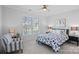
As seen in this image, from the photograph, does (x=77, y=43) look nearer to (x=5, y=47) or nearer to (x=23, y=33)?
(x=23, y=33)

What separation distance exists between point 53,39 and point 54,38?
90 millimetres

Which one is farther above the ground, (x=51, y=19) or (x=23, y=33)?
(x=51, y=19)

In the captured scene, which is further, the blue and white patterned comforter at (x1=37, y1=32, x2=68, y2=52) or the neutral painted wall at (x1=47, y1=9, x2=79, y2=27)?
the neutral painted wall at (x1=47, y1=9, x2=79, y2=27)

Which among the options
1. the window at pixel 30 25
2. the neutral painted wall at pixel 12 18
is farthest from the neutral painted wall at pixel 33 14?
the window at pixel 30 25

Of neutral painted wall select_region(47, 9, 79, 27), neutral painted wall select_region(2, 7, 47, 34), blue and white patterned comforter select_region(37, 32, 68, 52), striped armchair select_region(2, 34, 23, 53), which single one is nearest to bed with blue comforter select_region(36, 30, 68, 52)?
blue and white patterned comforter select_region(37, 32, 68, 52)

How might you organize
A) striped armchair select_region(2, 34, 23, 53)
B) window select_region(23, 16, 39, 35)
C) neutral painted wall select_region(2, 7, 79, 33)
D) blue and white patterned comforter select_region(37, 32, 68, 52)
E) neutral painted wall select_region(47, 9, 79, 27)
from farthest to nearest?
neutral painted wall select_region(47, 9, 79, 27), window select_region(23, 16, 39, 35), blue and white patterned comforter select_region(37, 32, 68, 52), neutral painted wall select_region(2, 7, 79, 33), striped armchair select_region(2, 34, 23, 53)

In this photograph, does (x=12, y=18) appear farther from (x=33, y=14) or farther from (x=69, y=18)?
(x=69, y=18)

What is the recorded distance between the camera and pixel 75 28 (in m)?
4.25

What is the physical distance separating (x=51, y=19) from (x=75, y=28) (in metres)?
1.48

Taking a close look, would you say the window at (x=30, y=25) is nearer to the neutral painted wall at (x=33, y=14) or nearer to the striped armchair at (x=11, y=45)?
the neutral painted wall at (x=33, y=14)

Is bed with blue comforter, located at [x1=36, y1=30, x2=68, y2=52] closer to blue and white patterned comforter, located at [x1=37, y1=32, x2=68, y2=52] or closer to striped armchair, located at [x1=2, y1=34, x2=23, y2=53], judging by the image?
blue and white patterned comforter, located at [x1=37, y1=32, x2=68, y2=52]

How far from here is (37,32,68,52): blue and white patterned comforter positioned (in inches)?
134

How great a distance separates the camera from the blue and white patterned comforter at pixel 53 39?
11.2 ft
